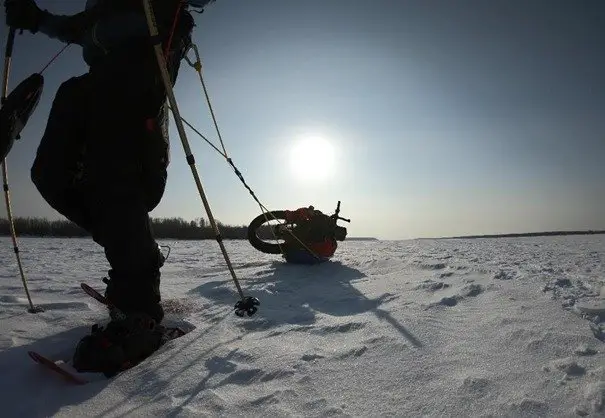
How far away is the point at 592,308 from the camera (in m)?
2.14

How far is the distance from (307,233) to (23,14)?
4351 mm

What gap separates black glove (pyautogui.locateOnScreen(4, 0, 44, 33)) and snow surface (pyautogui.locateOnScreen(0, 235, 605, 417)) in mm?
2042

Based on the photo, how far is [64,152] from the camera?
2170mm

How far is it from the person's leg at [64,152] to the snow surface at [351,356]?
2.84ft

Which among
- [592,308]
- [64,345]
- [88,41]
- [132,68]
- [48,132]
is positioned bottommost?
[64,345]

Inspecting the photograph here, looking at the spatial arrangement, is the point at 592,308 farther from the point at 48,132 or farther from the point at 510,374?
the point at 48,132

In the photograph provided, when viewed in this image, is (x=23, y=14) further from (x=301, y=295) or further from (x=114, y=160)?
(x=301, y=295)

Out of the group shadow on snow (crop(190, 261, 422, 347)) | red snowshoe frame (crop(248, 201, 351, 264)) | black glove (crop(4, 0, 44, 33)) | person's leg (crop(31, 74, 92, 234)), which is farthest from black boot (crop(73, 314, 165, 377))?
red snowshoe frame (crop(248, 201, 351, 264))

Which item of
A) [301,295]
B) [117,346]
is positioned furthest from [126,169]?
[301,295]

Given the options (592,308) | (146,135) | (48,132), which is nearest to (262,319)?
(146,135)

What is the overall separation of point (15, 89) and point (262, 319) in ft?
6.98

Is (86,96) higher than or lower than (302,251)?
higher

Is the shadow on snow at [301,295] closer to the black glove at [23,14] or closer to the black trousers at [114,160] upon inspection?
the black trousers at [114,160]

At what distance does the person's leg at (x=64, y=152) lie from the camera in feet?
7.06
